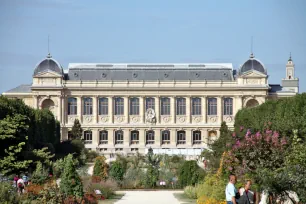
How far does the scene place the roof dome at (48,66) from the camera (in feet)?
303

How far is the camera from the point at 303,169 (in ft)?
79.6

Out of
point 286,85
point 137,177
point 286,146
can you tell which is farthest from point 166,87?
point 286,146

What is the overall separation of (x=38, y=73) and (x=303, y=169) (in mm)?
69401

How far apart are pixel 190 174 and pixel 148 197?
567cm

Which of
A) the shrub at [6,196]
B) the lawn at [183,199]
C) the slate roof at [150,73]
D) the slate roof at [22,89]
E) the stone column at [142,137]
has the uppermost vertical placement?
the slate roof at [150,73]

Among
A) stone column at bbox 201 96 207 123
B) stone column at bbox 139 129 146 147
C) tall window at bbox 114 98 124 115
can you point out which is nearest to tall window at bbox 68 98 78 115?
tall window at bbox 114 98 124 115

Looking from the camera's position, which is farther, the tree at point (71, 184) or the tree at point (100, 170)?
the tree at point (100, 170)

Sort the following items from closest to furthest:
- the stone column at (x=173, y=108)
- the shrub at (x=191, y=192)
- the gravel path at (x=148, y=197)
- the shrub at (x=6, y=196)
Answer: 1. the shrub at (x=6, y=196)
2. the gravel path at (x=148, y=197)
3. the shrub at (x=191, y=192)
4. the stone column at (x=173, y=108)

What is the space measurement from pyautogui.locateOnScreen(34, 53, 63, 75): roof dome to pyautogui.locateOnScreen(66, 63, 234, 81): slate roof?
1792 mm

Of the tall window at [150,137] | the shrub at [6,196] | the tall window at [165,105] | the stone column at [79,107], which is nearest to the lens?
the shrub at [6,196]

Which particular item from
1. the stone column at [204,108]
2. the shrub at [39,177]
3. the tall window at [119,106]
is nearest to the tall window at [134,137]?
the tall window at [119,106]

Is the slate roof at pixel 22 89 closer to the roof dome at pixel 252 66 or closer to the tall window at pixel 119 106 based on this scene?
the tall window at pixel 119 106

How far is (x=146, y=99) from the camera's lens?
307 ft

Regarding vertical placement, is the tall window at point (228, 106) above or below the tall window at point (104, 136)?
above
